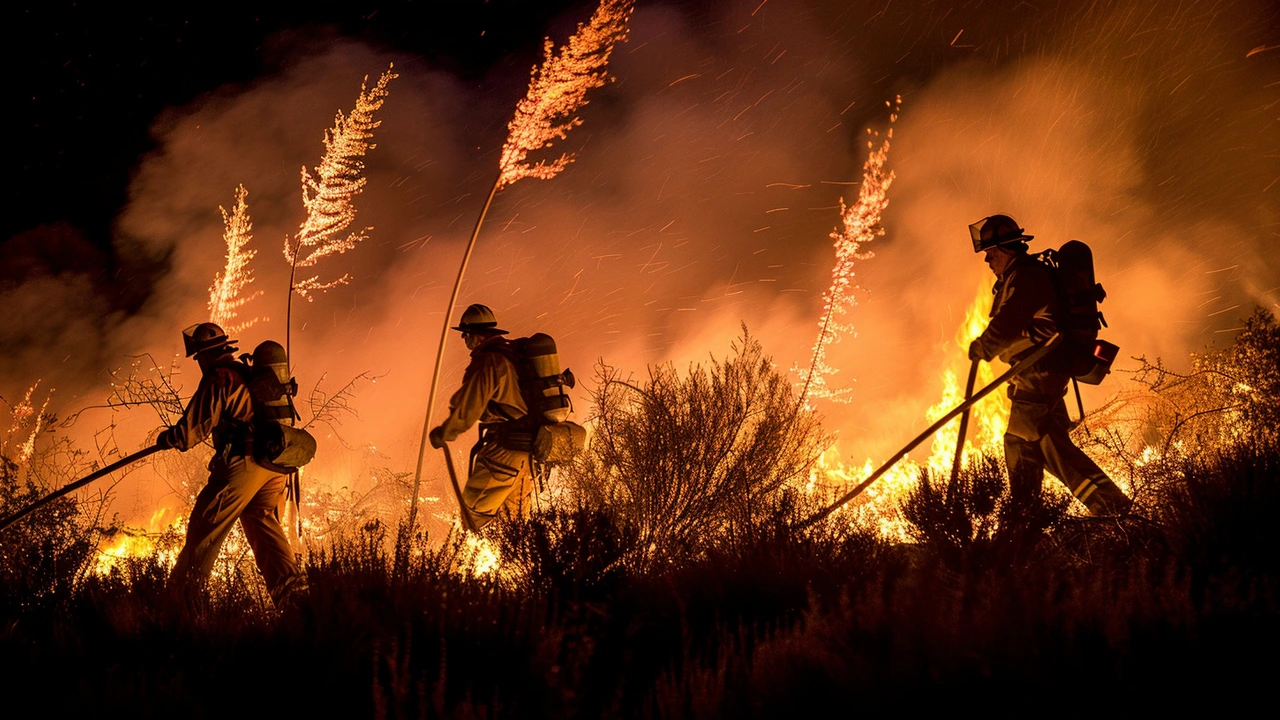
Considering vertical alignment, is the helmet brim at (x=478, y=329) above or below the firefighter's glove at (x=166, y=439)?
above

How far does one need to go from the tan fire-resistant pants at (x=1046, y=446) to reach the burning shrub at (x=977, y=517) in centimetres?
16

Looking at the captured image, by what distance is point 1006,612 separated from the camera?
288cm

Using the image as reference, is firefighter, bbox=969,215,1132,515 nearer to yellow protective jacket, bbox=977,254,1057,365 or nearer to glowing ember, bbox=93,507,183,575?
yellow protective jacket, bbox=977,254,1057,365

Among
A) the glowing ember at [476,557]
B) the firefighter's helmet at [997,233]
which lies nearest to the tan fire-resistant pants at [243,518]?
the glowing ember at [476,557]

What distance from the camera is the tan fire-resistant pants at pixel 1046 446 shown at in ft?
16.7

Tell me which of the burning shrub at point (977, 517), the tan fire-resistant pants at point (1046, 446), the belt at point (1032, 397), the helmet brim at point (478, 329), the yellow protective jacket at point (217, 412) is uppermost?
the helmet brim at point (478, 329)

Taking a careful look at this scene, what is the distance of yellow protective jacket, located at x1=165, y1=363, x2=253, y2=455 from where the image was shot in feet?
17.9

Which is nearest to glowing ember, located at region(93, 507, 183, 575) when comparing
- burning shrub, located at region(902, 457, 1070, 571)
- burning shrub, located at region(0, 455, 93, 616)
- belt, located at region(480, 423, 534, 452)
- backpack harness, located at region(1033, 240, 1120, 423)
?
burning shrub, located at region(0, 455, 93, 616)

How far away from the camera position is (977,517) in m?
4.86

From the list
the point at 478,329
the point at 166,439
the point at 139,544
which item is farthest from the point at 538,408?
the point at 139,544

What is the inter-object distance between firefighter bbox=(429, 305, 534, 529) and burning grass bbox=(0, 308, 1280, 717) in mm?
1719

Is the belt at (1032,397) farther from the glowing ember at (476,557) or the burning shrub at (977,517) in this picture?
the glowing ember at (476,557)

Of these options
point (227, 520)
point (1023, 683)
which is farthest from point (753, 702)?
point (227, 520)

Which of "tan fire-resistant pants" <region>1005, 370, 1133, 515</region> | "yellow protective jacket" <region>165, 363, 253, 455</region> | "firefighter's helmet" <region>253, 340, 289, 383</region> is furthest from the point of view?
"firefighter's helmet" <region>253, 340, 289, 383</region>
